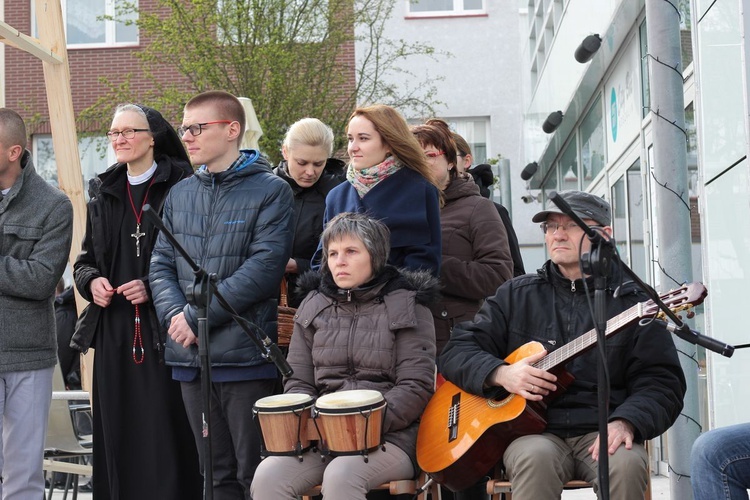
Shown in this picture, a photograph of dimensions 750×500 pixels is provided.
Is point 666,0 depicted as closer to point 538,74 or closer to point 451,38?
point 538,74

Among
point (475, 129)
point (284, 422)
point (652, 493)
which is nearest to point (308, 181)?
point (284, 422)

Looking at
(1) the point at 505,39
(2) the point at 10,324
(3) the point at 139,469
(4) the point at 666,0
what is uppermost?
(1) the point at 505,39

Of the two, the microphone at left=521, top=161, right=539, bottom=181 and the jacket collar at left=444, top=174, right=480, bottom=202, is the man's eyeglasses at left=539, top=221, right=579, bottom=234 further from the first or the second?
the microphone at left=521, top=161, right=539, bottom=181

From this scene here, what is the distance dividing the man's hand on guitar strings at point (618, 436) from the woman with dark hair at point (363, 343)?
35.5 inches

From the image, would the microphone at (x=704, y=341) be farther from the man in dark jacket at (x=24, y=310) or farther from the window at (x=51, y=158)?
the window at (x=51, y=158)

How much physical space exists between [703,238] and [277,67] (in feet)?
39.3

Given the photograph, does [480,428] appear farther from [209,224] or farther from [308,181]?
[308,181]

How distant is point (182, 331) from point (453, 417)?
53.6 inches

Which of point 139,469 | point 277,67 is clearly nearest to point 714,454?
point 139,469

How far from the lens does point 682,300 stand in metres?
4.08

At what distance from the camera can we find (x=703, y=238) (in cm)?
622

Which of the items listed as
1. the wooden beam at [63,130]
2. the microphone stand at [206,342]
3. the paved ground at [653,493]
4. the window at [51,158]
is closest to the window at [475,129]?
the window at [51,158]

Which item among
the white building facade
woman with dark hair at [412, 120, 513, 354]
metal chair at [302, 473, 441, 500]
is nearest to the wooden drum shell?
metal chair at [302, 473, 441, 500]

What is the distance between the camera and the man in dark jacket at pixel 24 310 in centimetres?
567
